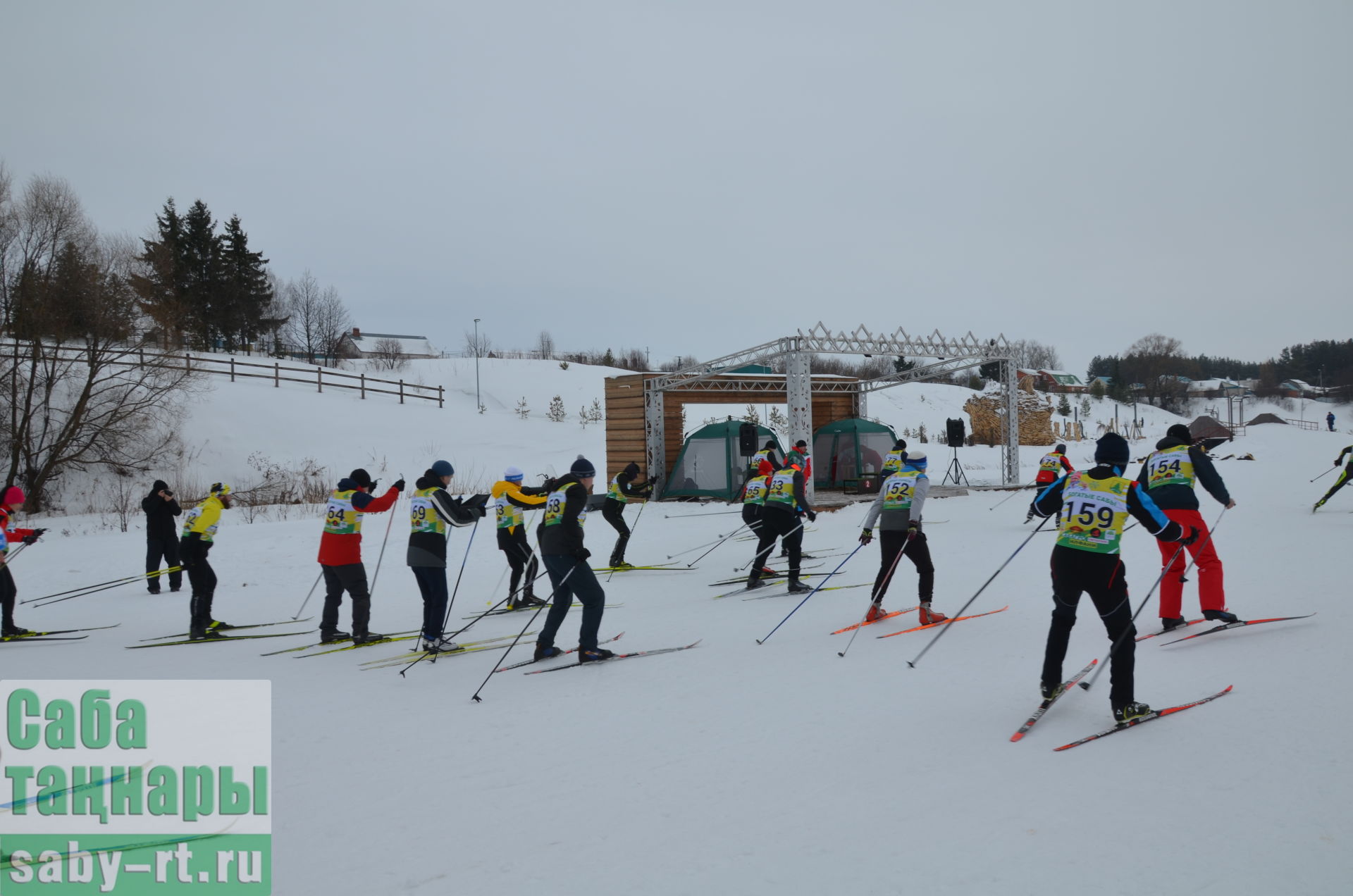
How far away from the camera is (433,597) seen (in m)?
7.20

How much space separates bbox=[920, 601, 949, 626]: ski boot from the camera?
725 cm

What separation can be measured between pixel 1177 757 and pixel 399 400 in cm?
3339

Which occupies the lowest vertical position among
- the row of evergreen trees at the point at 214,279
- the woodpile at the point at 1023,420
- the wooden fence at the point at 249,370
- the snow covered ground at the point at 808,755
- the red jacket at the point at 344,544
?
the snow covered ground at the point at 808,755

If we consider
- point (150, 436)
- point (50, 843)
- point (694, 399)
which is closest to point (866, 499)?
point (694, 399)

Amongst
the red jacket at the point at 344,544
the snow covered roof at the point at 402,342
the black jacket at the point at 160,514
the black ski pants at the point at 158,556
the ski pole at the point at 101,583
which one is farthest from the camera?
the snow covered roof at the point at 402,342

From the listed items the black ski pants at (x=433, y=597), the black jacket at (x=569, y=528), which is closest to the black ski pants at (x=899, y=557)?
the black jacket at (x=569, y=528)

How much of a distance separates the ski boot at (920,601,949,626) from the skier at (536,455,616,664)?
9.65 feet

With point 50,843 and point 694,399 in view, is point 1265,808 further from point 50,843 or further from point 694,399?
point 694,399

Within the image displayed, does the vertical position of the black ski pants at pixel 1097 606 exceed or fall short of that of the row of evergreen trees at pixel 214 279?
it falls short

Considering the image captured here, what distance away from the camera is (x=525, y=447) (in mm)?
30609

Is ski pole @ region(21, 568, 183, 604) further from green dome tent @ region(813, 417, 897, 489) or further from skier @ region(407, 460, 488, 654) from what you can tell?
green dome tent @ region(813, 417, 897, 489)

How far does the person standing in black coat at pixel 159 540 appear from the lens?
35.5ft

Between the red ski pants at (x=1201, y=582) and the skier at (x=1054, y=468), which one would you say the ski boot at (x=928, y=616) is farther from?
the skier at (x=1054, y=468)

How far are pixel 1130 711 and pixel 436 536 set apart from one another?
5.67 meters
